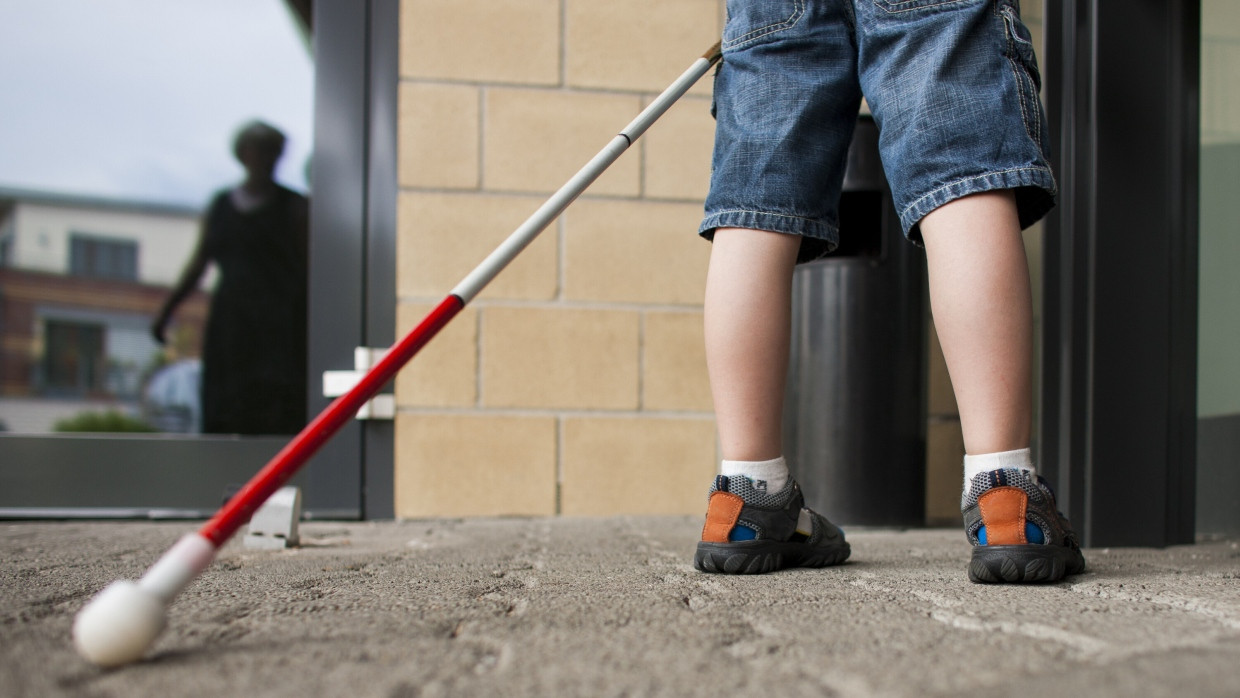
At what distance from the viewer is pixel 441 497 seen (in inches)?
69.7

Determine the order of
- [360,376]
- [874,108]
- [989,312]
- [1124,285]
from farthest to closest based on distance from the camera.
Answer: [360,376], [1124,285], [874,108], [989,312]

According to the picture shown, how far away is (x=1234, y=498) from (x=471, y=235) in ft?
5.17

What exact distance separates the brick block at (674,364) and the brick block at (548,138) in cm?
32

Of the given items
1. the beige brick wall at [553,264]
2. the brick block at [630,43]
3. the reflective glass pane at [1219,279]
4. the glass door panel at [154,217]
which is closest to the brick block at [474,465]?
the beige brick wall at [553,264]

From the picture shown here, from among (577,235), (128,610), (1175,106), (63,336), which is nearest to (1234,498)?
(1175,106)

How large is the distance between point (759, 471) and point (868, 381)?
595 mm

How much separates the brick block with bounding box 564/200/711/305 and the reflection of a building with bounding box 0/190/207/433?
110 cm

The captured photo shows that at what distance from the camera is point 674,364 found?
182 centimetres

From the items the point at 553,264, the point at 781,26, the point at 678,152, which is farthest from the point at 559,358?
the point at 781,26

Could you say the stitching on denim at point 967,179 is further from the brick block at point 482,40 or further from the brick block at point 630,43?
the brick block at point 482,40

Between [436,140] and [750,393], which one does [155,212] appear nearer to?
[436,140]

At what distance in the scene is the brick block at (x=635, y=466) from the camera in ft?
5.89

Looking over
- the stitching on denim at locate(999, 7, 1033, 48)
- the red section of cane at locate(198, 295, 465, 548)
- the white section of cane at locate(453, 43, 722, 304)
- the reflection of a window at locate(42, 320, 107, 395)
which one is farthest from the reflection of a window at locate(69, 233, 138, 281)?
the stitching on denim at locate(999, 7, 1033, 48)

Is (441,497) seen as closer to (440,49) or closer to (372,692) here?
(440,49)
